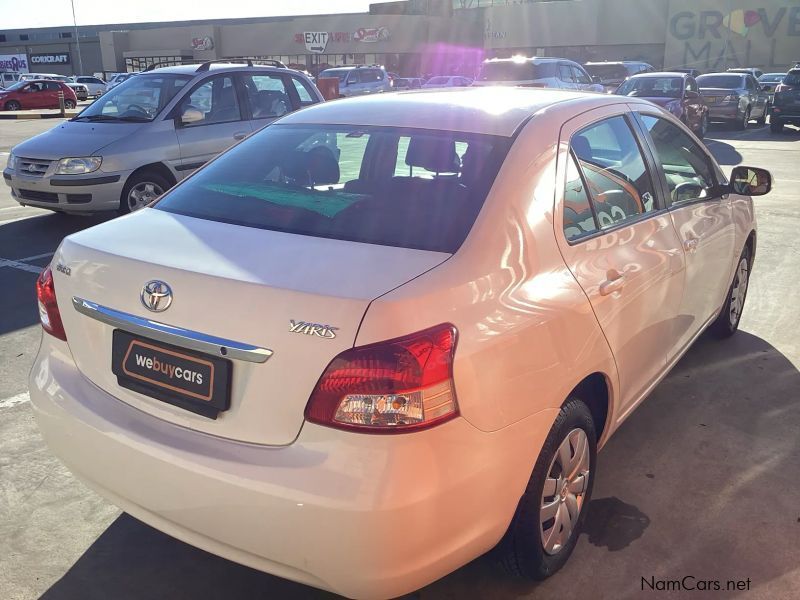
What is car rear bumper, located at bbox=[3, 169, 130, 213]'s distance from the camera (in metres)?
7.71

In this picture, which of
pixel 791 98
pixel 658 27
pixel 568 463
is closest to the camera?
pixel 568 463

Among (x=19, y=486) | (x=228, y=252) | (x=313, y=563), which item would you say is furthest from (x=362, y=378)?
(x=19, y=486)

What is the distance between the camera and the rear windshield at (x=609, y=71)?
88.5 feet

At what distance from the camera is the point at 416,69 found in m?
54.2

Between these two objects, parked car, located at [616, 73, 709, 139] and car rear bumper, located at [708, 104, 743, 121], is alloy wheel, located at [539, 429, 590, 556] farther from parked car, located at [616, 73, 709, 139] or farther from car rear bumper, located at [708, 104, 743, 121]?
car rear bumper, located at [708, 104, 743, 121]

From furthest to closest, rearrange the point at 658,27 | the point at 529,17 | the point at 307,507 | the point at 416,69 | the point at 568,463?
the point at 416,69 < the point at 529,17 < the point at 658,27 < the point at 568,463 < the point at 307,507

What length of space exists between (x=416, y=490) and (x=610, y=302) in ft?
3.91

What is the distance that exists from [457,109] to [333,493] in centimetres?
171

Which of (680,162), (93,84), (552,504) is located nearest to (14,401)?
(552,504)

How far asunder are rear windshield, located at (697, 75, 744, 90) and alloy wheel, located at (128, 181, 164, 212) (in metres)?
18.6

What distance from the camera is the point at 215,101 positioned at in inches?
338

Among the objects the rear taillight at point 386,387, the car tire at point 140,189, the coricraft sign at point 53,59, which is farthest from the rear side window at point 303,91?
the coricraft sign at point 53,59

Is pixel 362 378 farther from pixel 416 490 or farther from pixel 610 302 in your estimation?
pixel 610 302

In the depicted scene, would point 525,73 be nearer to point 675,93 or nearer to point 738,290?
point 675,93
